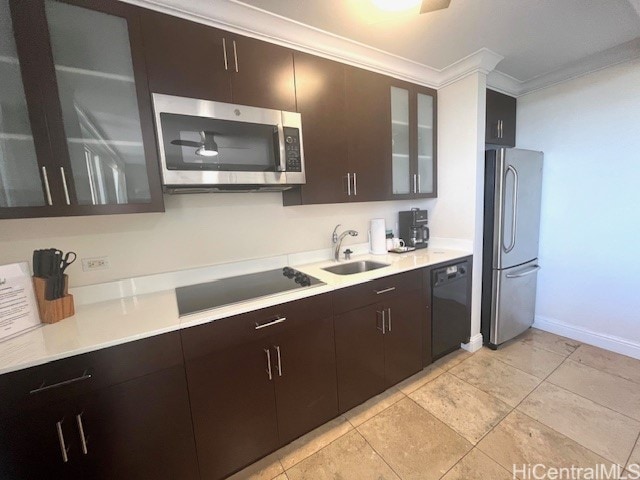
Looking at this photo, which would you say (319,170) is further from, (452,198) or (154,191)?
(452,198)

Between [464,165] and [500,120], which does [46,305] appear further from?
[500,120]

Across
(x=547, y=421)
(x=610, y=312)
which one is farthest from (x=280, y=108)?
(x=610, y=312)

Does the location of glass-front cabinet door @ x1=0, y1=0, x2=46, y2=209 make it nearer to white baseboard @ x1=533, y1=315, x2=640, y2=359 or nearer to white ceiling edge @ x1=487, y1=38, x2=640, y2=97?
white ceiling edge @ x1=487, y1=38, x2=640, y2=97

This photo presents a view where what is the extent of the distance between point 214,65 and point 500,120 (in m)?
2.62

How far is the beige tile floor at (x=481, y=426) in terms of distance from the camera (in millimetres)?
1351

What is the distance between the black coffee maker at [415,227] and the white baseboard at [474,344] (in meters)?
0.94

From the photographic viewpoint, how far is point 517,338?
2.54 metres

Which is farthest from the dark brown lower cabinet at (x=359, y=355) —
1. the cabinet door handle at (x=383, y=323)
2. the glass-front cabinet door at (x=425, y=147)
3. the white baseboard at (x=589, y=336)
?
the white baseboard at (x=589, y=336)

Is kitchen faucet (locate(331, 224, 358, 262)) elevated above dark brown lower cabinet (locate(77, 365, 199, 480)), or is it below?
above

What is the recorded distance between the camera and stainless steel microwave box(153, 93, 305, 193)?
129 cm

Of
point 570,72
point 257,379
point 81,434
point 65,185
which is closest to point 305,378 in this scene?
point 257,379

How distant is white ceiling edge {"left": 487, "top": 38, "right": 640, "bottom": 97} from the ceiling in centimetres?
4

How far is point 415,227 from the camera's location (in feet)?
8.03

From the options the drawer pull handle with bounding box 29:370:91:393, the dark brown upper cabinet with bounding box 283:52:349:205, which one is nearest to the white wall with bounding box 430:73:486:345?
the dark brown upper cabinet with bounding box 283:52:349:205
